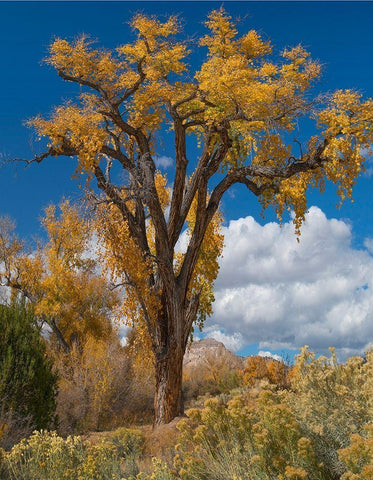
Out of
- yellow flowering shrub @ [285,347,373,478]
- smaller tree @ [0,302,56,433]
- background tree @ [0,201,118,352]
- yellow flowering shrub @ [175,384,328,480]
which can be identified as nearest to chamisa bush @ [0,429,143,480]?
yellow flowering shrub @ [175,384,328,480]

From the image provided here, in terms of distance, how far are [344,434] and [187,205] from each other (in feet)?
31.4

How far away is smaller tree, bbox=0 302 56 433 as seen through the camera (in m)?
9.29

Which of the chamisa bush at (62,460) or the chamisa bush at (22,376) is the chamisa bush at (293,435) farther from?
the chamisa bush at (22,376)

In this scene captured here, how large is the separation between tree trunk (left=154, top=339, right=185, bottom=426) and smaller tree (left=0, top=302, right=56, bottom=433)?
132 inches

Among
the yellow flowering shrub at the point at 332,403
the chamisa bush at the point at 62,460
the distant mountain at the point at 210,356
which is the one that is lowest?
the chamisa bush at the point at 62,460

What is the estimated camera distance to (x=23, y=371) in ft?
30.9

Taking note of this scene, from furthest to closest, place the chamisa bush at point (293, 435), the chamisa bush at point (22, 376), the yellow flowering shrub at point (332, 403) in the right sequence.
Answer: the chamisa bush at point (22, 376) → the yellow flowering shrub at point (332, 403) → the chamisa bush at point (293, 435)

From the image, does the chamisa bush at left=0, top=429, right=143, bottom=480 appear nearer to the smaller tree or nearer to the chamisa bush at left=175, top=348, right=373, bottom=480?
the chamisa bush at left=175, top=348, right=373, bottom=480

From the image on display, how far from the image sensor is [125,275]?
12117 mm

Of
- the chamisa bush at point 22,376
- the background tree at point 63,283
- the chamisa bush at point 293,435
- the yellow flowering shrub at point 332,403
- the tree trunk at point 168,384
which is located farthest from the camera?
the background tree at point 63,283

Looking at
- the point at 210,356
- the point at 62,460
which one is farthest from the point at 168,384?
the point at 210,356

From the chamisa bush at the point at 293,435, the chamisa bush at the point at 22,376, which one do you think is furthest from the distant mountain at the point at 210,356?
the chamisa bush at the point at 293,435

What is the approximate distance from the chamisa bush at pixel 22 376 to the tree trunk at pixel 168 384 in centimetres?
323

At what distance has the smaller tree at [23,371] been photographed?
929cm
